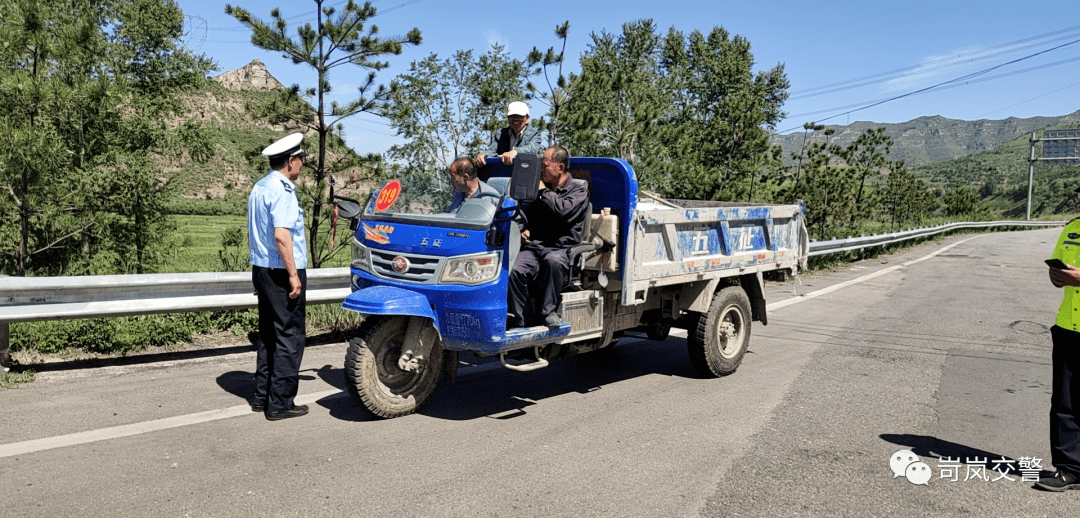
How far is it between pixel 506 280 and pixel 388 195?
1342 millimetres

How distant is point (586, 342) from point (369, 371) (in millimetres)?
1953

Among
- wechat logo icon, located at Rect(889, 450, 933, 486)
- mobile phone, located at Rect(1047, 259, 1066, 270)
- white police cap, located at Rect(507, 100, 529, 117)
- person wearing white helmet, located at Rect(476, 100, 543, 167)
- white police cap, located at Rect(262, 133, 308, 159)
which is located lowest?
wechat logo icon, located at Rect(889, 450, 933, 486)

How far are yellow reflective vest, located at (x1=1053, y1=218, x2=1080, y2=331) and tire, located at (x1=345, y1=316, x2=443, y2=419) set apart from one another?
4.08m

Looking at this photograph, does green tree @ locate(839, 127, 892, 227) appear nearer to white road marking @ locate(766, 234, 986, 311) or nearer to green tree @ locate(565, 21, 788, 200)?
Result: green tree @ locate(565, 21, 788, 200)

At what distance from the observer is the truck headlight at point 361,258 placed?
6031mm

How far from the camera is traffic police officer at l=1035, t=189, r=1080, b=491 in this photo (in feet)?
14.9

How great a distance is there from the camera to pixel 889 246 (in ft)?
83.1

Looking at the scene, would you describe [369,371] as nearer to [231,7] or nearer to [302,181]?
[302,181]

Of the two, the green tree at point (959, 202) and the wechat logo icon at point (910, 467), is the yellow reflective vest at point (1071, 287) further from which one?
the green tree at point (959, 202)

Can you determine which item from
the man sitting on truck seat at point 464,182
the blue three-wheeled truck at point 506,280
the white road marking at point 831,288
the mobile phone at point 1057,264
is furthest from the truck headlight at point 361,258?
the white road marking at point 831,288

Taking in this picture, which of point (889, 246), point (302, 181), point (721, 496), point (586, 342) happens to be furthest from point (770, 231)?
point (889, 246)

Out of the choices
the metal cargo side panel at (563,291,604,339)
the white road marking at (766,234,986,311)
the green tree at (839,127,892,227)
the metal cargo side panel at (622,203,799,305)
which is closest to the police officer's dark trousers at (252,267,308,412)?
the metal cargo side panel at (563,291,604,339)

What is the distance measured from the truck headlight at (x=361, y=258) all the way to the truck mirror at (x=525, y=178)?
131 centimetres

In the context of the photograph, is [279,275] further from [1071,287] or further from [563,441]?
[1071,287]
